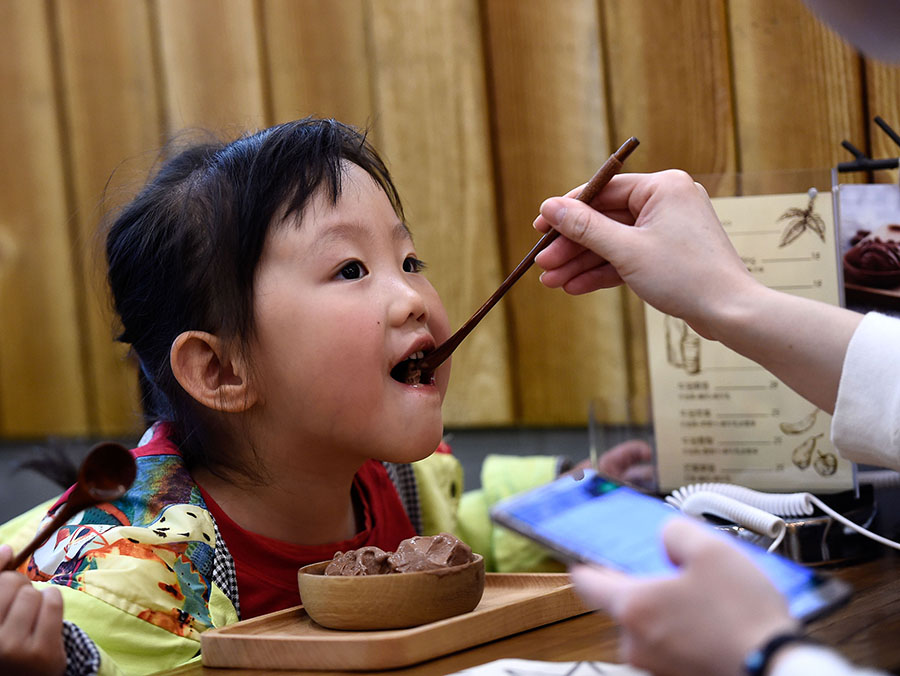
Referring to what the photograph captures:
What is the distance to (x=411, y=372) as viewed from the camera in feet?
3.59

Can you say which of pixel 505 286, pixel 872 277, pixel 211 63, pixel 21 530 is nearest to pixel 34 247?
pixel 211 63

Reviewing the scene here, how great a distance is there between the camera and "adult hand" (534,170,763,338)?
856mm

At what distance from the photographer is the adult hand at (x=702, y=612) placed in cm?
51

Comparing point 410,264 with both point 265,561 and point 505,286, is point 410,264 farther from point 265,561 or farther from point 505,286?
point 265,561

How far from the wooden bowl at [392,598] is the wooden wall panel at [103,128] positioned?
4.14 feet

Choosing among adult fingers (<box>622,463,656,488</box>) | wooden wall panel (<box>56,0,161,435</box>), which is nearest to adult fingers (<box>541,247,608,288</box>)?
adult fingers (<box>622,463,656,488</box>)

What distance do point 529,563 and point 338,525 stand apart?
44 cm

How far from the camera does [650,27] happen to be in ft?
5.08

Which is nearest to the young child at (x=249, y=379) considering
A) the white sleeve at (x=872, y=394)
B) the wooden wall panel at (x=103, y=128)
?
the white sleeve at (x=872, y=394)

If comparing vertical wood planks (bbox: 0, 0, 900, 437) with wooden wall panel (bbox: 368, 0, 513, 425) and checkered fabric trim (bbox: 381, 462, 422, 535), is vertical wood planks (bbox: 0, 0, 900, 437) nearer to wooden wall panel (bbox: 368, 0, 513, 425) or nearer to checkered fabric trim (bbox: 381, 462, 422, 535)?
wooden wall panel (bbox: 368, 0, 513, 425)

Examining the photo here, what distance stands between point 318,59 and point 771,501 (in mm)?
1163

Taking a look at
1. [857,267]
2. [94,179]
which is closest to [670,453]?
[857,267]

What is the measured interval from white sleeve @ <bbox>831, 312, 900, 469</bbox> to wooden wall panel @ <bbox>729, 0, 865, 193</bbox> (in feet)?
2.20

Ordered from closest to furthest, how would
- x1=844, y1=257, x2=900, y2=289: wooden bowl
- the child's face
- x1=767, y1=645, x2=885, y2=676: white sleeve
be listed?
x1=767, y1=645, x2=885, y2=676: white sleeve
the child's face
x1=844, y1=257, x2=900, y2=289: wooden bowl
